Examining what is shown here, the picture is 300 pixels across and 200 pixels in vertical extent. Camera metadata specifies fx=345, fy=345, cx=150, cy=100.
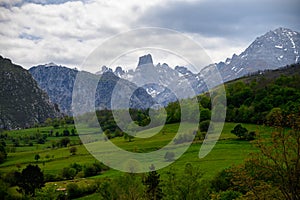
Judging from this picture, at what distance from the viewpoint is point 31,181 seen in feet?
210

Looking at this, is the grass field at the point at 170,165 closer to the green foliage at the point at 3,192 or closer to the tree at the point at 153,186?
the tree at the point at 153,186

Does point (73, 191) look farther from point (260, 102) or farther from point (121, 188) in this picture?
point (260, 102)

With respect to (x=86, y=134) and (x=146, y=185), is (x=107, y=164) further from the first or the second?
(x=86, y=134)

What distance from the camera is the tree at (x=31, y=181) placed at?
62.5m

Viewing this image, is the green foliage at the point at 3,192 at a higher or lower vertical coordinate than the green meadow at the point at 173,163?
lower

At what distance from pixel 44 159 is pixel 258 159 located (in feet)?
288

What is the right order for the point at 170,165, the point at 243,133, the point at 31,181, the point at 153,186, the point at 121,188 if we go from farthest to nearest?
the point at 243,133, the point at 170,165, the point at 31,181, the point at 153,186, the point at 121,188

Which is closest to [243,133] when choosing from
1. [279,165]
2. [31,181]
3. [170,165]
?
[170,165]

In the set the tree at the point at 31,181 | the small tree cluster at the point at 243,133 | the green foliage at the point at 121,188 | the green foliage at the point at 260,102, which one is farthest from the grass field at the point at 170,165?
the green foliage at the point at 121,188

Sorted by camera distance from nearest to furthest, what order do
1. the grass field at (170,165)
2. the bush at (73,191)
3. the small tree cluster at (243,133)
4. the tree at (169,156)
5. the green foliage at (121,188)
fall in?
the green foliage at (121,188), the bush at (73,191), the grass field at (170,165), the tree at (169,156), the small tree cluster at (243,133)

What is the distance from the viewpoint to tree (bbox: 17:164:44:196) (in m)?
62.5

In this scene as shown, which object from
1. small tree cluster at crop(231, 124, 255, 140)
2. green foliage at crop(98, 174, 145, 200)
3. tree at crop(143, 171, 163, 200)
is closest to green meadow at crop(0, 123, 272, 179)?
small tree cluster at crop(231, 124, 255, 140)

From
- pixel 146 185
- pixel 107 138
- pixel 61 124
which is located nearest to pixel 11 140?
pixel 61 124

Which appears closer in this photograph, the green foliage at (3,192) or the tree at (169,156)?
the green foliage at (3,192)
